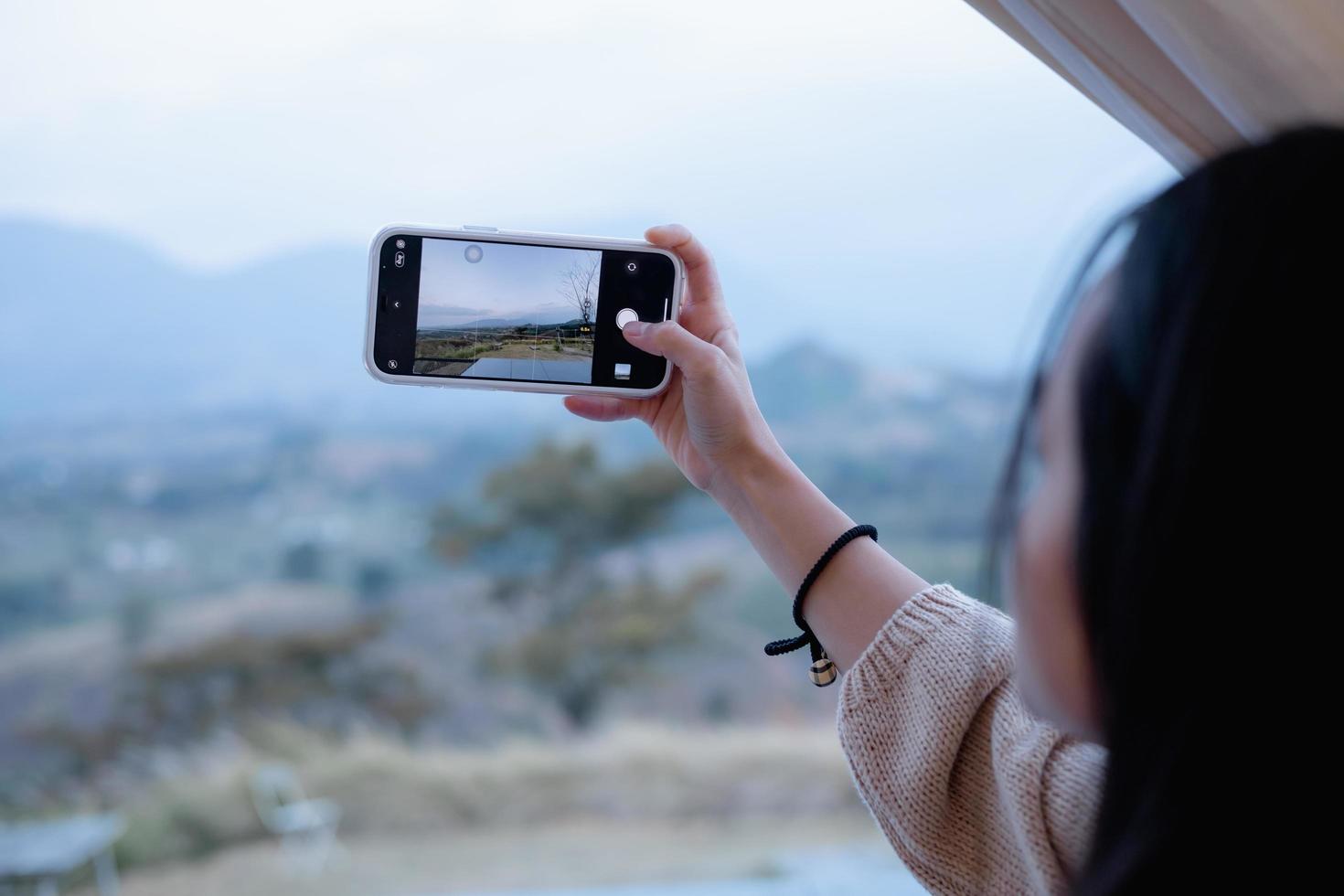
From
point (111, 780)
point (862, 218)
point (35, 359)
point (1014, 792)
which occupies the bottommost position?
point (111, 780)

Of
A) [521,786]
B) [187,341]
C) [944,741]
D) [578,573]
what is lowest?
[521,786]

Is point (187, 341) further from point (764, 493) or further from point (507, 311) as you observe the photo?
point (764, 493)

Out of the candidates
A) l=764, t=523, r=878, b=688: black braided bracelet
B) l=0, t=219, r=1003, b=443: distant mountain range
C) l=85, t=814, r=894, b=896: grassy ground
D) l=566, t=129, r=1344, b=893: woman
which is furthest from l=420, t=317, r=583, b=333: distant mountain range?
l=85, t=814, r=894, b=896: grassy ground

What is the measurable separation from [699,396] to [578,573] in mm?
2214

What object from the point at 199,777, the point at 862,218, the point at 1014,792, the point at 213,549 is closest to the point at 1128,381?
the point at 1014,792

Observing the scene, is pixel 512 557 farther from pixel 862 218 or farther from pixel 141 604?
pixel 862 218

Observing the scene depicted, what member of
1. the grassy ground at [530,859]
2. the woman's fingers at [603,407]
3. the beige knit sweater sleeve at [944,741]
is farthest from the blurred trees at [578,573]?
the beige knit sweater sleeve at [944,741]

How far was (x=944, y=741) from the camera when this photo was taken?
0.54 meters

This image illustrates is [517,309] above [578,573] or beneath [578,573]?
above

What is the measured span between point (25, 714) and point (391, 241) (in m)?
2.26

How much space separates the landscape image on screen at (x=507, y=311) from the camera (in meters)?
0.65

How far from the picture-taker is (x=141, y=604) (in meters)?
2.40

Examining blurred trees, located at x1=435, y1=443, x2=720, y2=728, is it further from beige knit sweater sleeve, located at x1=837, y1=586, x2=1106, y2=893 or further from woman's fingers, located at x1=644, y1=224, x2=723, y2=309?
beige knit sweater sleeve, located at x1=837, y1=586, x2=1106, y2=893

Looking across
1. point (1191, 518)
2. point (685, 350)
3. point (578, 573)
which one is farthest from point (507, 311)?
point (578, 573)
